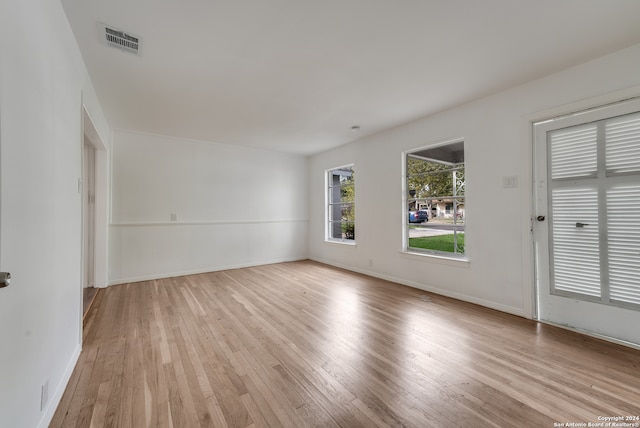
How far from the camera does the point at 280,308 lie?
3199 millimetres

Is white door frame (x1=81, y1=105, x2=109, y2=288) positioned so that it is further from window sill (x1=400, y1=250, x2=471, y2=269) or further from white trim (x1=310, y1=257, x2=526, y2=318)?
window sill (x1=400, y1=250, x2=471, y2=269)

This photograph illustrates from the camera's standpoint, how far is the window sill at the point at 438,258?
11.3ft

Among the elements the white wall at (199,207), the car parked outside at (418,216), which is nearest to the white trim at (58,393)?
the white wall at (199,207)

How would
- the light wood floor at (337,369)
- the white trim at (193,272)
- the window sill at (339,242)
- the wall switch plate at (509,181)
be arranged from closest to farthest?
the light wood floor at (337,369), the wall switch plate at (509,181), the white trim at (193,272), the window sill at (339,242)

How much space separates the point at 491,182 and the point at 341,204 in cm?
310

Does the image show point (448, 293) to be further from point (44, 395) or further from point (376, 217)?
point (44, 395)

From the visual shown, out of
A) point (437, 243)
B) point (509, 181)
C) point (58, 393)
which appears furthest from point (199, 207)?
point (509, 181)

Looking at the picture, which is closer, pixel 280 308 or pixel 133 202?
pixel 280 308

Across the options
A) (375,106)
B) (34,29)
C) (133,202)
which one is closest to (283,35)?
(34,29)

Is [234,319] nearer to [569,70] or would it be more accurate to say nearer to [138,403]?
[138,403]

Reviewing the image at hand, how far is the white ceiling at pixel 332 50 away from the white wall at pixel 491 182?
0.67 ft

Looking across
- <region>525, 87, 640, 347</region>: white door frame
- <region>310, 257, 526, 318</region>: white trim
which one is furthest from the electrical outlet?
<region>525, 87, 640, 347</region>: white door frame

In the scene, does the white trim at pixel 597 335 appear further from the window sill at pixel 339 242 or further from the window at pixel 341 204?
the window at pixel 341 204

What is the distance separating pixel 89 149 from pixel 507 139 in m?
5.77
